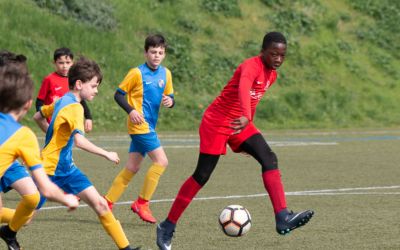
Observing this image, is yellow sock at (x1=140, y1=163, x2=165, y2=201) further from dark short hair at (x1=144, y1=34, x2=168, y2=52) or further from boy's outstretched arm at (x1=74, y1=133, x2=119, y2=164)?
boy's outstretched arm at (x1=74, y1=133, x2=119, y2=164)

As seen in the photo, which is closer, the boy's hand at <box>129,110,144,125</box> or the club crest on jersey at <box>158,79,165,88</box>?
the boy's hand at <box>129,110,144,125</box>

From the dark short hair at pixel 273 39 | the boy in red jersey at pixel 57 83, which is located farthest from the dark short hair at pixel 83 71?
the boy in red jersey at pixel 57 83

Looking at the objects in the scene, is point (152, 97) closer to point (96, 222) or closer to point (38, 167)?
point (96, 222)

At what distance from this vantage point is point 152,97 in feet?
35.5

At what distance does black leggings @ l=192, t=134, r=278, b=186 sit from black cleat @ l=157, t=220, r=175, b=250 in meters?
0.50

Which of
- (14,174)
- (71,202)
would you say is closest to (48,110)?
(14,174)

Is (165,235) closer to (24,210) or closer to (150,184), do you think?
(24,210)

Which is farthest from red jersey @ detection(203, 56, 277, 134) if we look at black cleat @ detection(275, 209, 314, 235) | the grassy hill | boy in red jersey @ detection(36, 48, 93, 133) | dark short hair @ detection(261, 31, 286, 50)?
the grassy hill

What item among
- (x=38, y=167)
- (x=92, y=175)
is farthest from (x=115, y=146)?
(x=38, y=167)

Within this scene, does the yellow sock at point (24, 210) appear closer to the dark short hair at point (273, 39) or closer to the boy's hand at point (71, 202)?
the boy's hand at point (71, 202)

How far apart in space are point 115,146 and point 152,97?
30.7 feet

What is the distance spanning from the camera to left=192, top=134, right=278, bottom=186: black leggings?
28.8 ft

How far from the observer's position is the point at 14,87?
19.2ft

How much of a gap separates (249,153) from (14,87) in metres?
3.45
